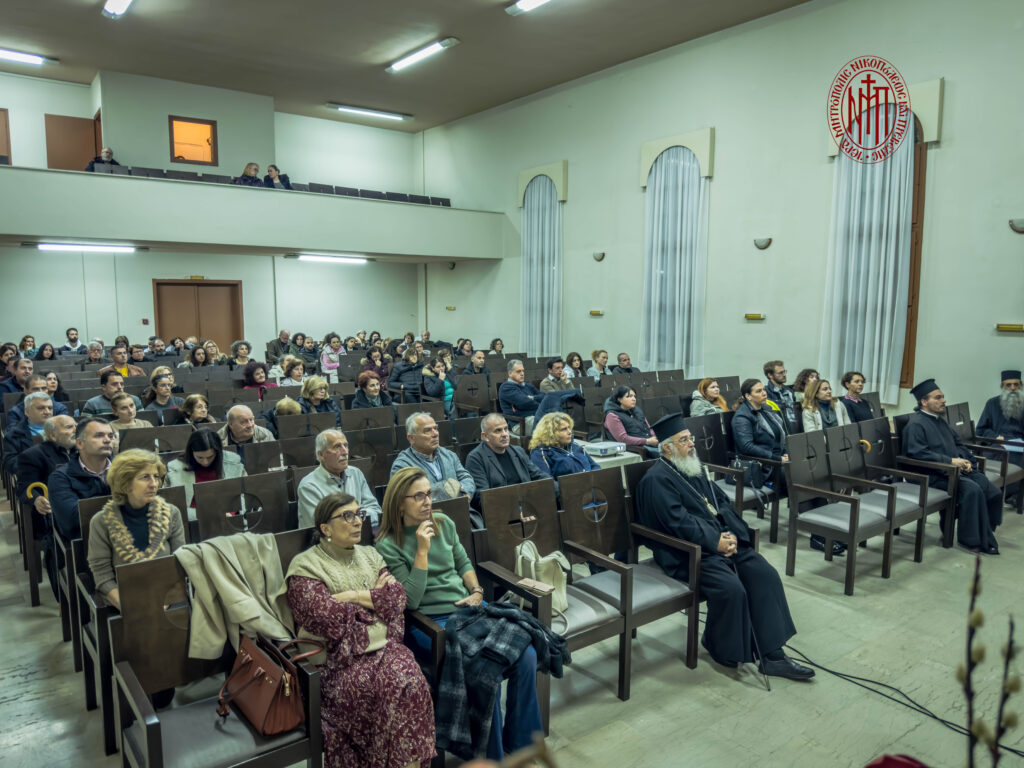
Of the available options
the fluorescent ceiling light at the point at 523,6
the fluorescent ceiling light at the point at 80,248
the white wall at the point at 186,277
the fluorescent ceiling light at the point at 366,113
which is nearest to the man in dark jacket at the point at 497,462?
the fluorescent ceiling light at the point at 523,6

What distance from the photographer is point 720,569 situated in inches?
131

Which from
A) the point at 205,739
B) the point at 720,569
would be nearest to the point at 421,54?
the point at 720,569

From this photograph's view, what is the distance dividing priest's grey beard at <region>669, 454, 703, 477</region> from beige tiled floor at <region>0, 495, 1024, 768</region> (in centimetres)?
89

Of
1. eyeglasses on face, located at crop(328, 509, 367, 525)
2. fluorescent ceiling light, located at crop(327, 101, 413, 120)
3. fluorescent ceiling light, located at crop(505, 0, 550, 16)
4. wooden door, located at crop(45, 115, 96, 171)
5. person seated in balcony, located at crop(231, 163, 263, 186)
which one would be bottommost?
eyeglasses on face, located at crop(328, 509, 367, 525)

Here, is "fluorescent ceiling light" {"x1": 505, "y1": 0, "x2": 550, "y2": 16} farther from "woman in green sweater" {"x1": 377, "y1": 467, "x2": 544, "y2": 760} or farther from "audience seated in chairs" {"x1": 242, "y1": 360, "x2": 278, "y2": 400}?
"woman in green sweater" {"x1": 377, "y1": 467, "x2": 544, "y2": 760}

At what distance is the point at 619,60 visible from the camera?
1160cm

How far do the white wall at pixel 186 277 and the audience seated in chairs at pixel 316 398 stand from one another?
9861 millimetres

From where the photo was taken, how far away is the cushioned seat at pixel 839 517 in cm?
430

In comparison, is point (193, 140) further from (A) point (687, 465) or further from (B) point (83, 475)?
(A) point (687, 465)

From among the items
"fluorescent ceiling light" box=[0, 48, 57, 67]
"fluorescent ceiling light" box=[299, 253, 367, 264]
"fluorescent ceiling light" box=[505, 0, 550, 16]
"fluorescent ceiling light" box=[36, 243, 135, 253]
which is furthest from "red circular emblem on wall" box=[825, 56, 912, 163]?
"fluorescent ceiling light" box=[0, 48, 57, 67]

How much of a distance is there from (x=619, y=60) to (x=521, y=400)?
723 centimetres

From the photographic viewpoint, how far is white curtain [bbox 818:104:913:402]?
8.31 metres

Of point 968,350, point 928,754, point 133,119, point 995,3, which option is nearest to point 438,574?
point 928,754

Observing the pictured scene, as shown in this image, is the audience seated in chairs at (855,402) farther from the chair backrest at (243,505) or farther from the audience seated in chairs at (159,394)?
the audience seated in chairs at (159,394)
